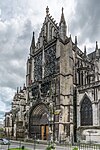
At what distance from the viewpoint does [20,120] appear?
50.7 m

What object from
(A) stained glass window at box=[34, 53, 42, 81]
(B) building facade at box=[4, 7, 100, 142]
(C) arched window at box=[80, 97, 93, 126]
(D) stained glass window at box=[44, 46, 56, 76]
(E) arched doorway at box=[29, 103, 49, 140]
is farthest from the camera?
(A) stained glass window at box=[34, 53, 42, 81]

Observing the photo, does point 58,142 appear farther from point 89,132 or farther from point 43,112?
point 43,112

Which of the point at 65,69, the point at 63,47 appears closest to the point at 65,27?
the point at 63,47

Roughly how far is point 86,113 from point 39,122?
1042 centimetres

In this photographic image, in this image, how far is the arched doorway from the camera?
41.7m

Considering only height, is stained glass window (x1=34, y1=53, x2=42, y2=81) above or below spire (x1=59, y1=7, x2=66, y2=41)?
below

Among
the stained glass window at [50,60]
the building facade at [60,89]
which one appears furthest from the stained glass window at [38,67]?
the stained glass window at [50,60]

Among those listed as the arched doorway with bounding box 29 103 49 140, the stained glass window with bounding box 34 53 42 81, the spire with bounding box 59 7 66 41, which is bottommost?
the arched doorway with bounding box 29 103 49 140

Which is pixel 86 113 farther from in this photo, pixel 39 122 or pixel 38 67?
pixel 38 67

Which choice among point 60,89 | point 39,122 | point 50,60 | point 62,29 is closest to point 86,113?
point 60,89

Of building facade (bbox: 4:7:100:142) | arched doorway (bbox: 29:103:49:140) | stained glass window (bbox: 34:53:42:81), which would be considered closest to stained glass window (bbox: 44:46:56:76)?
building facade (bbox: 4:7:100:142)

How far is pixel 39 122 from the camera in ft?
142

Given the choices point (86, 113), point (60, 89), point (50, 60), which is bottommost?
point (86, 113)

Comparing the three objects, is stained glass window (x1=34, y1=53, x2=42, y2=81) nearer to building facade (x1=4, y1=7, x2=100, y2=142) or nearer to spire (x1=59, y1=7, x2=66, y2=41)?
building facade (x1=4, y1=7, x2=100, y2=142)
